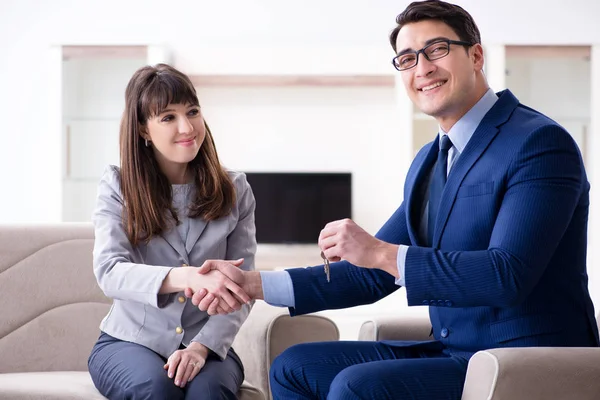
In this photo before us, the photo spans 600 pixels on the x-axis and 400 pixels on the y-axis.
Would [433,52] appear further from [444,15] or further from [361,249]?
[361,249]

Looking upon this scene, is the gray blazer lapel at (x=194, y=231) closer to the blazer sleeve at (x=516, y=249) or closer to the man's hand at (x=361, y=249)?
the man's hand at (x=361, y=249)

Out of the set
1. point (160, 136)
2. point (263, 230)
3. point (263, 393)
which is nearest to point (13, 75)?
point (263, 230)

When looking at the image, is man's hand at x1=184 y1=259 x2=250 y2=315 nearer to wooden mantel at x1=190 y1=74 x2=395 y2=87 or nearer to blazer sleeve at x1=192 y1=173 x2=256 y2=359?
blazer sleeve at x1=192 y1=173 x2=256 y2=359

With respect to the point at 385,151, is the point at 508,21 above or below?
above

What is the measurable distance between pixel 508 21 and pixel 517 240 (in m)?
4.40

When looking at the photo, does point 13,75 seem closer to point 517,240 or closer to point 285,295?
point 285,295

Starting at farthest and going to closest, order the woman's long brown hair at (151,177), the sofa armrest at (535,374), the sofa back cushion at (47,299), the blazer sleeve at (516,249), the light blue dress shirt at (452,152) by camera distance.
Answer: the sofa back cushion at (47,299), the woman's long brown hair at (151,177), the light blue dress shirt at (452,152), the blazer sleeve at (516,249), the sofa armrest at (535,374)

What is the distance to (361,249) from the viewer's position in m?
1.59

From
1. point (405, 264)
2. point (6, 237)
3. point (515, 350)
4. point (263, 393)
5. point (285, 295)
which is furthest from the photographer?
point (6, 237)

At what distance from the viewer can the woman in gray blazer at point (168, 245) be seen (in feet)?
6.17

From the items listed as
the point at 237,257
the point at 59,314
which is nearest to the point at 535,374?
the point at 237,257

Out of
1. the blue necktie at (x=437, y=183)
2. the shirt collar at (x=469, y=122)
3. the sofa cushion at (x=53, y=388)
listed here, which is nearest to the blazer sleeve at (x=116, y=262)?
the sofa cushion at (x=53, y=388)

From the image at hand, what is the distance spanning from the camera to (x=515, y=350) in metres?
1.44

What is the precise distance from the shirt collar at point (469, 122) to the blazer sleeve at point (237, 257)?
0.61 m
